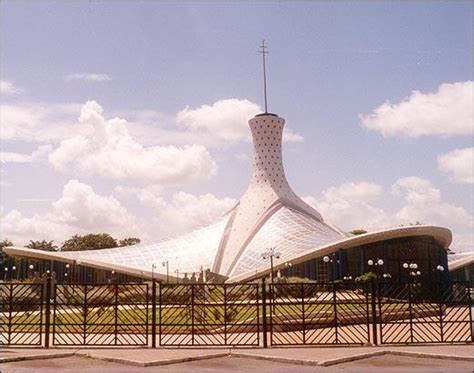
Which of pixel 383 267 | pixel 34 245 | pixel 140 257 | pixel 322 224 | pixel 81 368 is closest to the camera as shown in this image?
pixel 81 368

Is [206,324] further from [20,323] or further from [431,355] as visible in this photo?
[431,355]

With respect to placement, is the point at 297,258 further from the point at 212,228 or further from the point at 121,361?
the point at 121,361

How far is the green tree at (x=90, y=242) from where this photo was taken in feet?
267

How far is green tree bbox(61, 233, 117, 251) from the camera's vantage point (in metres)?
81.2

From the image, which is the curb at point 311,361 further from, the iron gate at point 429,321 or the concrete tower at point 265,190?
the concrete tower at point 265,190

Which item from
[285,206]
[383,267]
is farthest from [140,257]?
[383,267]

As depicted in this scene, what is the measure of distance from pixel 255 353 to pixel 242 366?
139 cm

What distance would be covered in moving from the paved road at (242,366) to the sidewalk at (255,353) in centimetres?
21

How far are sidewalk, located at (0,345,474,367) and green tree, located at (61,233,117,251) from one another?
69851mm

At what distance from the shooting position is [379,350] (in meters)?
12.9

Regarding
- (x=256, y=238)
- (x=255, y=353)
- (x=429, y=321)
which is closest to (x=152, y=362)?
(x=255, y=353)

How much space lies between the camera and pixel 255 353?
12.6 meters

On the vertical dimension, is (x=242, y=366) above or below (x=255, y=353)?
below

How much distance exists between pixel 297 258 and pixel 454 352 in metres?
32.1
